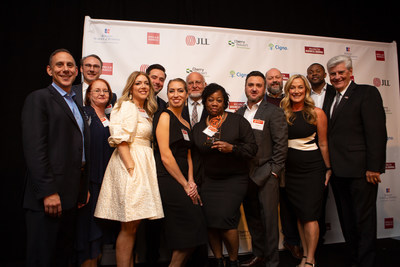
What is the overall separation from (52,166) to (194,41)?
8.01 feet

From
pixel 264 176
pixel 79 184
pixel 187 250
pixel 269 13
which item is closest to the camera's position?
pixel 79 184

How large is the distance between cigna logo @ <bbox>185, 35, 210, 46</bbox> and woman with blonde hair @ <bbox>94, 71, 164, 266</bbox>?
1637 mm

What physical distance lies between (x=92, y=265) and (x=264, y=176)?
168cm

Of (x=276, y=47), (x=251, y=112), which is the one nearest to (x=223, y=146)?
(x=251, y=112)

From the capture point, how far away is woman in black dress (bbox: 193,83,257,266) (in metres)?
2.16

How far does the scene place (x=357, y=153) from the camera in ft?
7.88

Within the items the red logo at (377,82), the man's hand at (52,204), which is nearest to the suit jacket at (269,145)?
the man's hand at (52,204)

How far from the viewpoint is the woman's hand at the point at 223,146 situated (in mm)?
2090

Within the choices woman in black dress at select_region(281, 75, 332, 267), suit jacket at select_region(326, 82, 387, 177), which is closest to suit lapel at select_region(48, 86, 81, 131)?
woman in black dress at select_region(281, 75, 332, 267)

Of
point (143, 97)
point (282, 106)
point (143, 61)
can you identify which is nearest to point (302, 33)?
point (282, 106)

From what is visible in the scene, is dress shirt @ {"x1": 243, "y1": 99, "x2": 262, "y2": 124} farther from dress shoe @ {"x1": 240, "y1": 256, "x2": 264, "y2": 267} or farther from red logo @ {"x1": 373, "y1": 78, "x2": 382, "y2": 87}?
red logo @ {"x1": 373, "y1": 78, "x2": 382, "y2": 87}

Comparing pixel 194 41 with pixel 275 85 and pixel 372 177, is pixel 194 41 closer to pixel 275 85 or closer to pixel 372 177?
pixel 275 85

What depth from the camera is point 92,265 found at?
2.12 metres

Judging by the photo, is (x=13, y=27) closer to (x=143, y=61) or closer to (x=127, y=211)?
(x=143, y=61)
